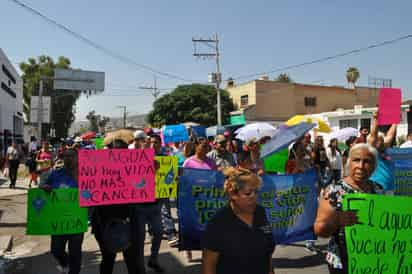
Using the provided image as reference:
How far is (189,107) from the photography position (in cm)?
4228

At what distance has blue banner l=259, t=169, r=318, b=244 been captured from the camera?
5.13 metres

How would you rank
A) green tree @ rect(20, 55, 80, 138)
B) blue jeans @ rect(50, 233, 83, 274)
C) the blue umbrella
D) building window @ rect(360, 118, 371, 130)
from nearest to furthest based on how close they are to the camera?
blue jeans @ rect(50, 233, 83, 274)
the blue umbrella
building window @ rect(360, 118, 371, 130)
green tree @ rect(20, 55, 80, 138)

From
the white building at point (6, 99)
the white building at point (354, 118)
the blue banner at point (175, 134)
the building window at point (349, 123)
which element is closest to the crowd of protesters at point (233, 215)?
the blue banner at point (175, 134)

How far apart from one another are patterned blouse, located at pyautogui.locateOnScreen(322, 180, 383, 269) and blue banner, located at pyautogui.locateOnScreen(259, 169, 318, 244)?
2.32m

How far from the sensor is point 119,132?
164 inches

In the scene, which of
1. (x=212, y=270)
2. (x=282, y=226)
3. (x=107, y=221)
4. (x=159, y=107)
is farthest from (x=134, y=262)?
(x=159, y=107)

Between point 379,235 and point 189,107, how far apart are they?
39.9 metres

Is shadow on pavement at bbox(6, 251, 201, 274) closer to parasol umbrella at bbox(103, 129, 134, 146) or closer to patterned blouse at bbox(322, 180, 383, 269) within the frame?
parasol umbrella at bbox(103, 129, 134, 146)

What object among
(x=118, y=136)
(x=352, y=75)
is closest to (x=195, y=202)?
(x=118, y=136)

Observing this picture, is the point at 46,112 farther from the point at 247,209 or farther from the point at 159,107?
the point at 247,209

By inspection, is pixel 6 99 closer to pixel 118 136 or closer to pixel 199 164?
pixel 199 164

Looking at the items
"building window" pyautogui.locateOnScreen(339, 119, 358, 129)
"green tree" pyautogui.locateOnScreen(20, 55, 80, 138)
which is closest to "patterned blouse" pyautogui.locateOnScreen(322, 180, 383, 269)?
"building window" pyautogui.locateOnScreen(339, 119, 358, 129)

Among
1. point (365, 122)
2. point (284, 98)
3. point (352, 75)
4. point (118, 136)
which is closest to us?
point (118, 136)

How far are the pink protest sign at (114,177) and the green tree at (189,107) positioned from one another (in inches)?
1464
